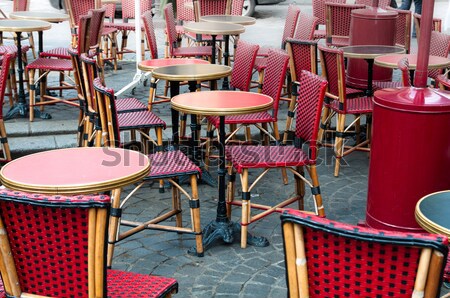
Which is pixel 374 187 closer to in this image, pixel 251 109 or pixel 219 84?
pixel 251 109

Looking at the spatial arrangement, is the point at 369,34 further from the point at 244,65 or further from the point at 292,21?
the point at 244,65

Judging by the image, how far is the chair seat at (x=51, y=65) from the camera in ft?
23.0

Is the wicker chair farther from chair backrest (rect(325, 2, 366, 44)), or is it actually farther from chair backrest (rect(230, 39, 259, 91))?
chair backrest (rect(325, 2, 366, 44))

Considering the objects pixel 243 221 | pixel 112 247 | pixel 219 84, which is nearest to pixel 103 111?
pixel 112 247

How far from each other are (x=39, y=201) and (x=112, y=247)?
1.93 meters

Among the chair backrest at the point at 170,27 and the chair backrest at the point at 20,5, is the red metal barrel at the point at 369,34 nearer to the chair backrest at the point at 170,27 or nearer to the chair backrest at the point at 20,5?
the chair backrest at the point at 170,27

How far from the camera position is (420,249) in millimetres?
2023

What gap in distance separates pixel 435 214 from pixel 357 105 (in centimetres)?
334

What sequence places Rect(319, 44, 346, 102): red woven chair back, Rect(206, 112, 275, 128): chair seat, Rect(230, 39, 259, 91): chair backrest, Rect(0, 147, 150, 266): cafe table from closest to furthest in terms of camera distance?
Rect(0, 147, 150, 266): cafe table < Rect(206, 112, 275, 128): chair seat < Rect(319, 44, 346, 102): red woven chair back < Rect(230, 39, 259, 91): chair backrest

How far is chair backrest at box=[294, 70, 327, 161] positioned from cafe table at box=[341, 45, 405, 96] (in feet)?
5.01

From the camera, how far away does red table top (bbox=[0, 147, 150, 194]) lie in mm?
3193

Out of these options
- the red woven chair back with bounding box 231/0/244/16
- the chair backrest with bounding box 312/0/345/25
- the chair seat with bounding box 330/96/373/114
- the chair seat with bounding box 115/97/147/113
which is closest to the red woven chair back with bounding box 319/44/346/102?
the chair seat with bounding box 330/96/373/114

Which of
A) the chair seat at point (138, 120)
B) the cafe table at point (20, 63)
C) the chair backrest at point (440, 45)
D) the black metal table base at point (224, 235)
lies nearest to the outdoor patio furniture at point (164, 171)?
the black metal table base at point (224, 235)

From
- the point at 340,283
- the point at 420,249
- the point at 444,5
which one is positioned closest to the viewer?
the point at 420,249
